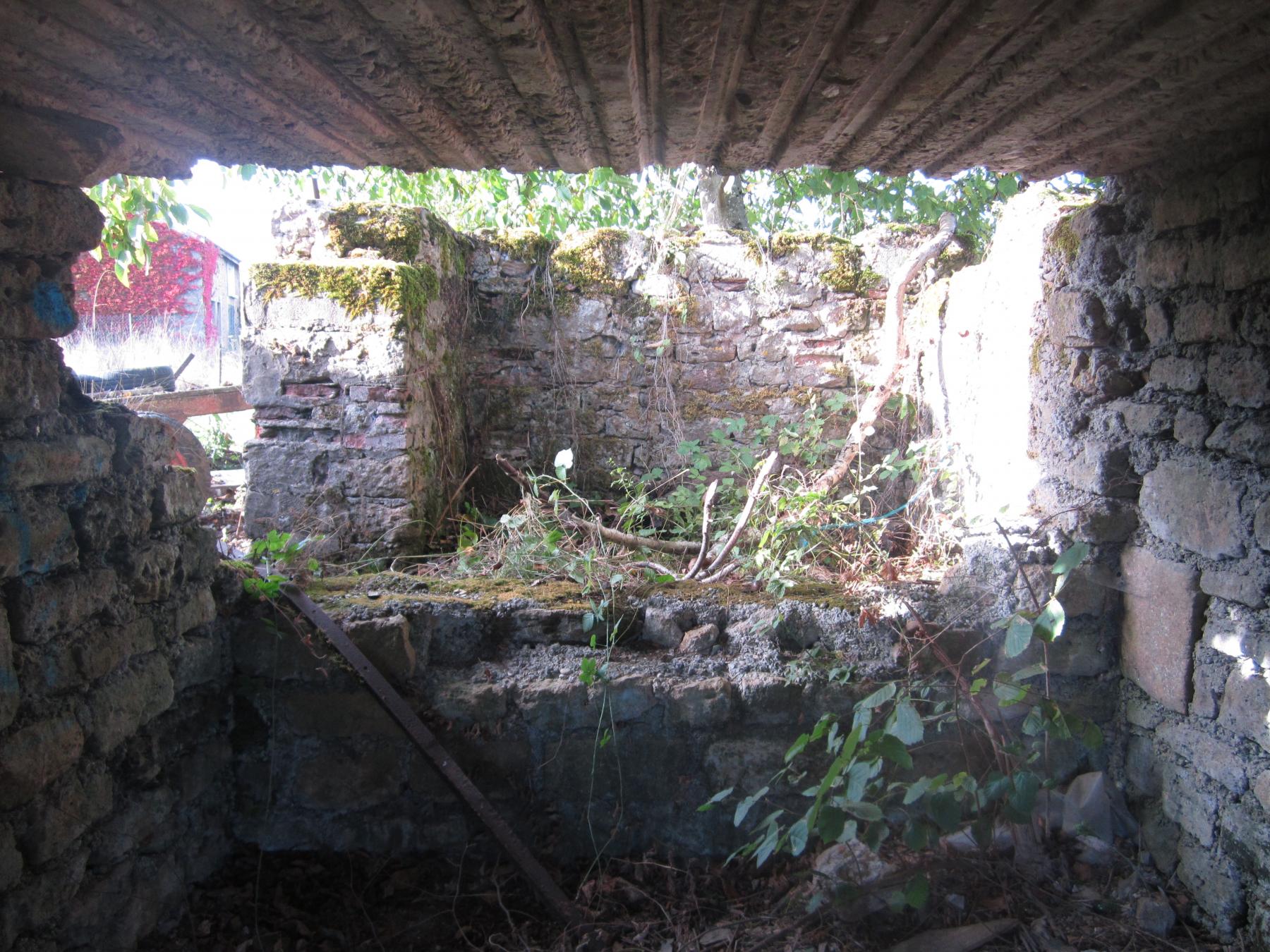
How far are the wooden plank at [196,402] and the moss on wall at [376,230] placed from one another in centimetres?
141

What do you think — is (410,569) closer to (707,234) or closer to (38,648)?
(38,648)

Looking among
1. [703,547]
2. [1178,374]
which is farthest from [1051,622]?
[703,547]

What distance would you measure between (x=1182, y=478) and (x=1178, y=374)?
0.96ft

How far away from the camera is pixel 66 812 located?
176 centimetres

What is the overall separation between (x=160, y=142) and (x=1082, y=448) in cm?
275

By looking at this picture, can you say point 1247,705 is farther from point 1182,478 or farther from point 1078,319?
Result: point 1078,319

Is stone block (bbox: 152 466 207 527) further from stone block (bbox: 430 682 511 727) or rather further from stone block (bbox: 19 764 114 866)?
stone block (bbox: 430 682 511 727)

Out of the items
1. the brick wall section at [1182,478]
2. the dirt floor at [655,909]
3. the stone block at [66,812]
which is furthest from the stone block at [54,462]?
the brick wall section at [1182,478]

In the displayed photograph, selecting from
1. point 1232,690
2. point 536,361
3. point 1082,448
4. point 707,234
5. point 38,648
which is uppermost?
point 707,234

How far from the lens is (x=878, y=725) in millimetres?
2424

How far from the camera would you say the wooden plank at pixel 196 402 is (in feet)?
15.7

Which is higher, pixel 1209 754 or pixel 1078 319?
pixel 1078 319

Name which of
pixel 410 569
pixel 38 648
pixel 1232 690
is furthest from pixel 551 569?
pixel 1232 690

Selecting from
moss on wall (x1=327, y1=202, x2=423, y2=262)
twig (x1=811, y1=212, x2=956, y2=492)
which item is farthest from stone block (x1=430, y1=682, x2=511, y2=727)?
moss on wall (x1=327, y1=202, x2=423, y2=262)
